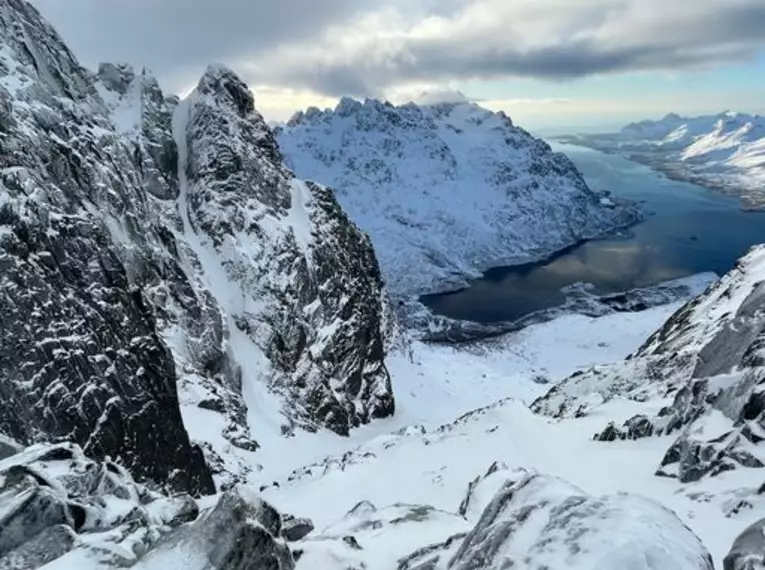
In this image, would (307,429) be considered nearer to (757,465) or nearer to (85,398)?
(85,398)

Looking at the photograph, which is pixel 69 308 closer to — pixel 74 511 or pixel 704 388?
pixel 74 511

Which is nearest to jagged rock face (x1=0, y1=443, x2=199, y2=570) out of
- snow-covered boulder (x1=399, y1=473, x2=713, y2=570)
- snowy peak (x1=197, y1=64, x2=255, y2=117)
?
snow-covered boulder (x1=399, y1=473, x2=713, y2=570)

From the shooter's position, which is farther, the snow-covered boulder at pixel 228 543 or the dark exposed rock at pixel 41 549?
the dark exposed rock at pixel 41 549

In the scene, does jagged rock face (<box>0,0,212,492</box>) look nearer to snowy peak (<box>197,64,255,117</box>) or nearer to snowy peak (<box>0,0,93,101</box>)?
snowy peak (<box>0,0,93,101</box>)

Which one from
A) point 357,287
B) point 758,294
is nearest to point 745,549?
point 758,294

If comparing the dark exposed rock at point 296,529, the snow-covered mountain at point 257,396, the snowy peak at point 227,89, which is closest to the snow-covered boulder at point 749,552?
the snow-covered mountain at point 257,396

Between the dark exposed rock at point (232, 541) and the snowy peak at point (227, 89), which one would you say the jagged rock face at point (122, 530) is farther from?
the snowy peak at point (227, 89)
